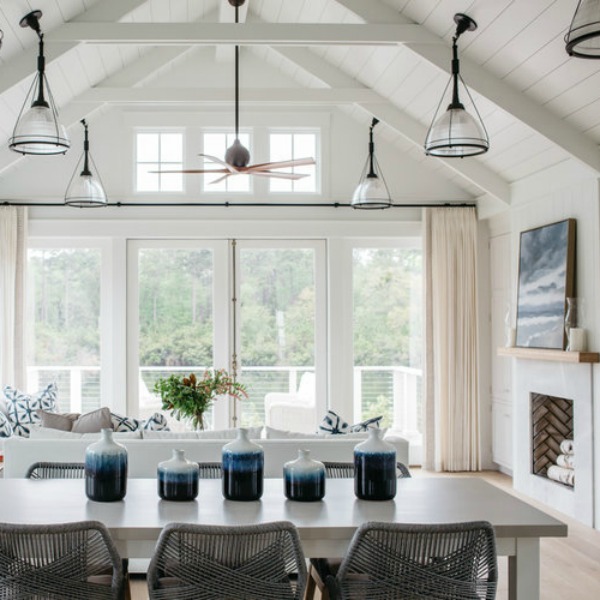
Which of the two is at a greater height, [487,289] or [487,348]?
[487,289]

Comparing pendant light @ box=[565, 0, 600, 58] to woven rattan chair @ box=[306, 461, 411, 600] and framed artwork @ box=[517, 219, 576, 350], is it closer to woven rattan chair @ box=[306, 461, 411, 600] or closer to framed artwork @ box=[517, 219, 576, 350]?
woven rattan chair @ box=[306, 461, 411, 600]

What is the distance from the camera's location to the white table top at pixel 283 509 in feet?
8.20

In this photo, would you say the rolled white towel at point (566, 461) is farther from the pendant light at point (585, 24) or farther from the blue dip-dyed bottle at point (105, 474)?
the pendant light at point (585, 24)

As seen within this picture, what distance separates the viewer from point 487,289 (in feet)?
26.0

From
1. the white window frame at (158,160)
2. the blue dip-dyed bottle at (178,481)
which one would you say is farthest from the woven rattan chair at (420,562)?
the white window frame at (158,160)

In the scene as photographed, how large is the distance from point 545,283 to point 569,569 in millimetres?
2372

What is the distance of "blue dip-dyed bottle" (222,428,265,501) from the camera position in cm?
280

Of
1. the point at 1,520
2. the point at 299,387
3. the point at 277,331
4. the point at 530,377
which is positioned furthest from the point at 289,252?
the point at 1,520

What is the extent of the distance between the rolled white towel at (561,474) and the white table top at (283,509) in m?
3.02

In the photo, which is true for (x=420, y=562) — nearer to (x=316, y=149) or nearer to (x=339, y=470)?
(x=339, y=470)

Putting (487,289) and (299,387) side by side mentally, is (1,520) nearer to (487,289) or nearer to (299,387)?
(299,387)

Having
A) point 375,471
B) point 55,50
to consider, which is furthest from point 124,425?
point 55,50

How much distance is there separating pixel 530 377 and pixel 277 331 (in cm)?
257

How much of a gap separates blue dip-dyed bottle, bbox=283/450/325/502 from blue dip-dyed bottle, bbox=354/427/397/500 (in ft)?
0.46
